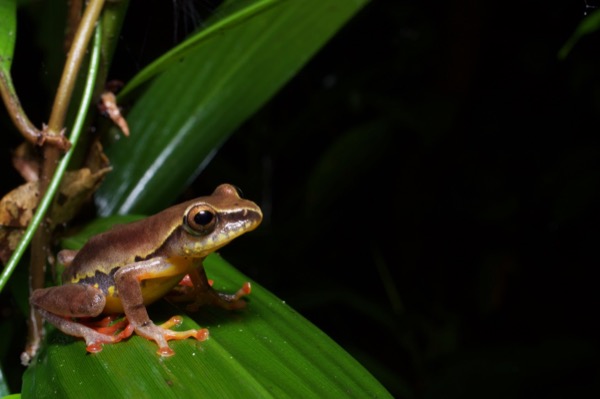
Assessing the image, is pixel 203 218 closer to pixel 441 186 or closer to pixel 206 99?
pixel 206 99

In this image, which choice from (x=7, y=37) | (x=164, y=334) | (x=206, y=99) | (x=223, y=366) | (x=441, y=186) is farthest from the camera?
(x=441, y=186)

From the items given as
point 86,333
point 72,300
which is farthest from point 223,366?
point 72,300

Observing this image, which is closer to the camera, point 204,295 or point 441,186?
point 204,295

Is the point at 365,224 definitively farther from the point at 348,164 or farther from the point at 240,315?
the point at 240,315

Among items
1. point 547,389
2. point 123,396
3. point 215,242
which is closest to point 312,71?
point 547,389

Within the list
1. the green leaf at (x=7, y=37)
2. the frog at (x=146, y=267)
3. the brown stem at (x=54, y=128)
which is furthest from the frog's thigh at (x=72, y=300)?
the green leaf at (x=7, y=37)

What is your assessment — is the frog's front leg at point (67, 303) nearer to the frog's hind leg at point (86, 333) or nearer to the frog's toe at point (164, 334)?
the frog's hind leg at point (86, 333)
